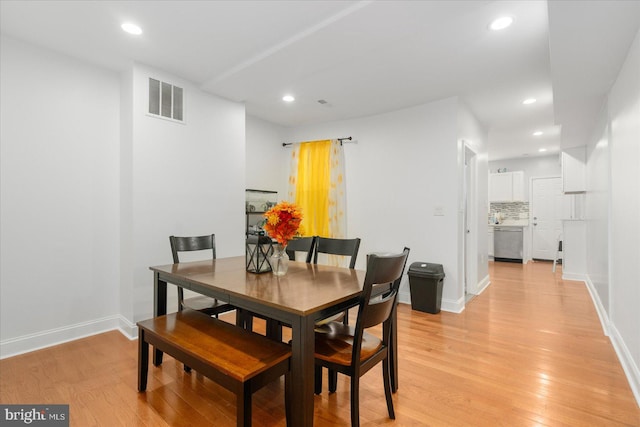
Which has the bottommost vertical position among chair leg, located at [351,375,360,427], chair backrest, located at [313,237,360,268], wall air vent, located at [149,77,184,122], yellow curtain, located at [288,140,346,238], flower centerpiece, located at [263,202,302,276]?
chair leg, located at [351,375,360,427]

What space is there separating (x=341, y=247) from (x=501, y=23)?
2.04 m

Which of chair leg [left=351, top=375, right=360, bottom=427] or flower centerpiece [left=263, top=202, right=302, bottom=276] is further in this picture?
flower centerpiece [left=263, top=202, right=302, bottom=276]

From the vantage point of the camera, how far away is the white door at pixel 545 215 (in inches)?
299

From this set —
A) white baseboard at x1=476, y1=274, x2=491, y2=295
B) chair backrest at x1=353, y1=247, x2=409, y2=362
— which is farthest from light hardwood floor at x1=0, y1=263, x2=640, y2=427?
white baseboard at x1=476, y1=274, x2=491, y2=295

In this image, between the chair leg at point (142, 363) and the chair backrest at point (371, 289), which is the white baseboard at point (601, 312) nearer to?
A: the chair backrest at point (371, 289)

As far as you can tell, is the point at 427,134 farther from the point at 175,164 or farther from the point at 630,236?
the point at 175,164

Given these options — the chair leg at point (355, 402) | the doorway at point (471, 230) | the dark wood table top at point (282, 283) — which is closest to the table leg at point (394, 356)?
the dark wood table top at point (282, 283)

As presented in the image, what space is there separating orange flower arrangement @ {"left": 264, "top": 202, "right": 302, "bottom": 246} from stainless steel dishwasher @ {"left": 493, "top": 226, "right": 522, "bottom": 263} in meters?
7.32

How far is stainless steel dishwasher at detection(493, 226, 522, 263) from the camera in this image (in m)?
7.52

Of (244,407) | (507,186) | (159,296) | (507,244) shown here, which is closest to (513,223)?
(507,244)

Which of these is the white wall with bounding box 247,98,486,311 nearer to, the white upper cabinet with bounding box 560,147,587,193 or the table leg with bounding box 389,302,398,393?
the table leg with bounding box 389,302,398,393

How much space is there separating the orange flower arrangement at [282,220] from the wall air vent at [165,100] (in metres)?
1.95

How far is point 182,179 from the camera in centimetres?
331

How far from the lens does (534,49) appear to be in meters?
2.63
